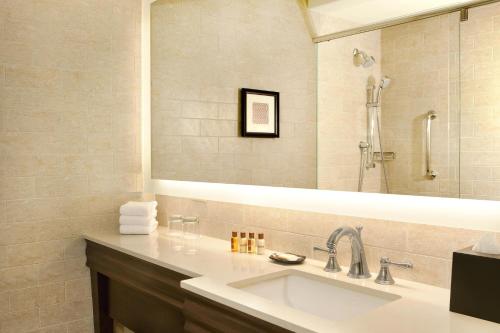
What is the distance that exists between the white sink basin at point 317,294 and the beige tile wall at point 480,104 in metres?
0.44

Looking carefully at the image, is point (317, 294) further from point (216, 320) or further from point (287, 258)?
point (216, 320)

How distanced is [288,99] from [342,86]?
1.04 feet

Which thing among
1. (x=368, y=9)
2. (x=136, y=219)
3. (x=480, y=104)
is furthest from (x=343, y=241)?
(x=136, y=219)

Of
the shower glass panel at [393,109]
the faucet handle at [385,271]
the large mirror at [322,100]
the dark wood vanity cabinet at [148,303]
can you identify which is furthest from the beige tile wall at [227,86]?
the dark wood vanity cabinet at [148,303]

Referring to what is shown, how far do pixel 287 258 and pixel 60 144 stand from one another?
1352mm

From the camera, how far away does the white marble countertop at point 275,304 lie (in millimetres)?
1155

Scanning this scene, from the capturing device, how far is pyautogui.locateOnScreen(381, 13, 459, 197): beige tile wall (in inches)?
56.4

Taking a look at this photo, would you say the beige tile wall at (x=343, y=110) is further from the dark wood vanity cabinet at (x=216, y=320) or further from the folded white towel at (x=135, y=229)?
the folded white towel at (x=135, y=229)

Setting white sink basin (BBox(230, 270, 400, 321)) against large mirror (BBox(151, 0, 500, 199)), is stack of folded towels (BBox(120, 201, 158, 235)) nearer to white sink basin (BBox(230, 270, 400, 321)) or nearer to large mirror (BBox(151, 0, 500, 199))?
large mirror (BBox(151, 0, 500, 199))

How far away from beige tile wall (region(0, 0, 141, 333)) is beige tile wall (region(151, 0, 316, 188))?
0.73 ft

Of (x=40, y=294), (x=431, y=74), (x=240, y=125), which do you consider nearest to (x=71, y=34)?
(x=240, y=125)

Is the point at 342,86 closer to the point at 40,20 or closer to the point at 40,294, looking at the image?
the point at 40,20

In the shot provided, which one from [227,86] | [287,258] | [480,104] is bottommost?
[287,258]

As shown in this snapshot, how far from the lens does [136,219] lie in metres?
2.40
